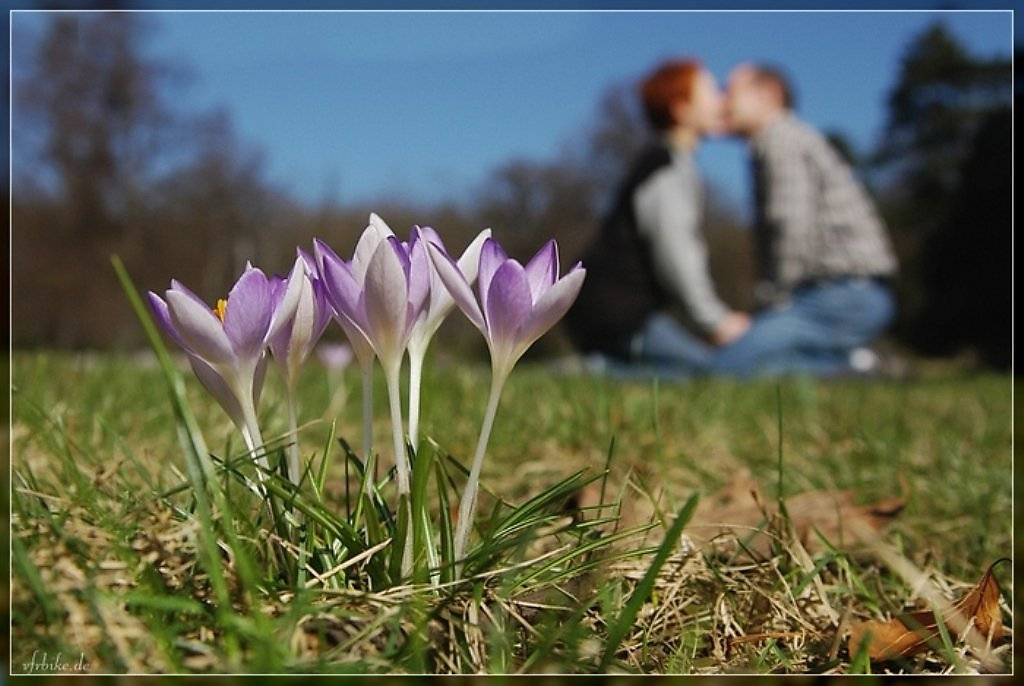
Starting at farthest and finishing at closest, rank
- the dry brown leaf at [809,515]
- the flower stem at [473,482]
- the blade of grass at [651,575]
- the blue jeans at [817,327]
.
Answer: the blue jeans at [817,327] → the dry brown leaf at [809,515] → the flower stem at [473,482] → the blade of grass at [651,575]

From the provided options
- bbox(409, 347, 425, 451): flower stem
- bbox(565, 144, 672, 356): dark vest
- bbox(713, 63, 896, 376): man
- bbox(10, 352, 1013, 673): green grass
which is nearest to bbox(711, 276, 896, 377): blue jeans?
bbox(713, 63, 896, 376): man

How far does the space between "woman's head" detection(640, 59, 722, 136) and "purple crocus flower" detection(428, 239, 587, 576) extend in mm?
5312

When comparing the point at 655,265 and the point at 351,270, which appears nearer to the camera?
the point at 351,270

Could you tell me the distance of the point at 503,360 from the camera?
0.71 metres

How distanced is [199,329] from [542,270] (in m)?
0.26

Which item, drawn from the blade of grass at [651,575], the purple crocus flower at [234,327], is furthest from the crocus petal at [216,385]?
the blade of grass at [651,575]

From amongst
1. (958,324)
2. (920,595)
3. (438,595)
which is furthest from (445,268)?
(958,324)

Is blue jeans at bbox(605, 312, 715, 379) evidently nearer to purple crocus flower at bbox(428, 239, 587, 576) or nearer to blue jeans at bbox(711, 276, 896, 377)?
blue jeans at bbox(711, 276, 896, 377)

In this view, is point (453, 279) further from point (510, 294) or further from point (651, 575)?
point (651, 575)

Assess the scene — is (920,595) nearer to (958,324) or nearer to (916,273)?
(958,324)

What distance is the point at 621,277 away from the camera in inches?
214

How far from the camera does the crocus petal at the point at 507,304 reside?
660 millimetres

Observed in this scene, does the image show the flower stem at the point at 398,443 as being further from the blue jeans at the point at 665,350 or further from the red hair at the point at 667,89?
the red hair at the point at 667,89

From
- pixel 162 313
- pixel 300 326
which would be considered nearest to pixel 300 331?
pixel 300 326
